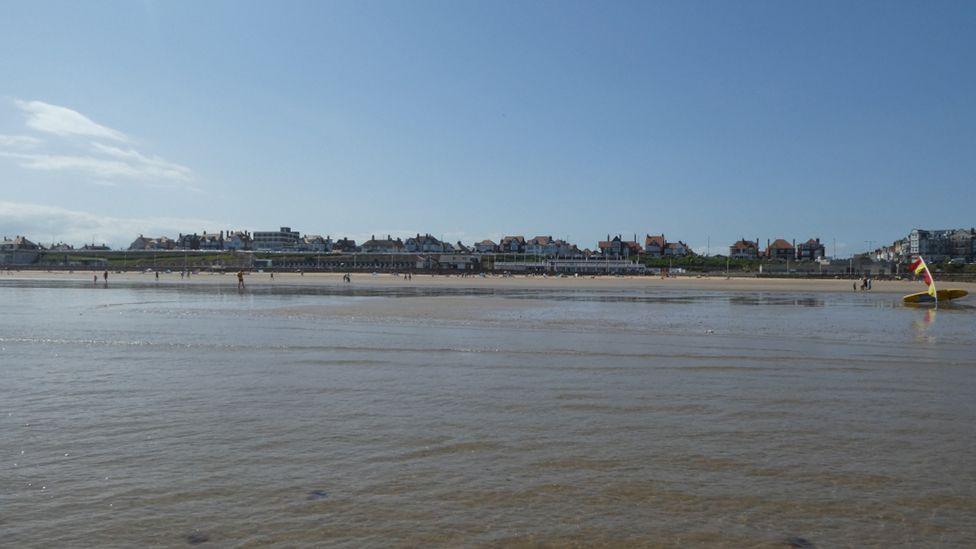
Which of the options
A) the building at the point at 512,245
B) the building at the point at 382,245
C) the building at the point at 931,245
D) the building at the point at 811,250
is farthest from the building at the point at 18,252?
the building at the point at 931,245

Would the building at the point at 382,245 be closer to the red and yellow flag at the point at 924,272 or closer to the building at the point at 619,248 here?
the building at the point at 619,248

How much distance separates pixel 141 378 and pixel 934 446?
39.4ft

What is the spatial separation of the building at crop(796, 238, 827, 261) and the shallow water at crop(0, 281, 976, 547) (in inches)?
7335

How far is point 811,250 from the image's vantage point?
186 metres

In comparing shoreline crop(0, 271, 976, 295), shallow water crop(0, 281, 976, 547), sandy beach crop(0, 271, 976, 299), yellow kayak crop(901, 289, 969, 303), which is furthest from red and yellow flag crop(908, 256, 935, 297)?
shallow water crop(0, 281, 976, 547)

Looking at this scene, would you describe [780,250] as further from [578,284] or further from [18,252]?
[18,252]

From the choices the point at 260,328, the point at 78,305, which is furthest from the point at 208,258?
the point at 260,328

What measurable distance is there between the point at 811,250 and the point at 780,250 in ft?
63.8

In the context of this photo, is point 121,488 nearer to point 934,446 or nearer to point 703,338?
point 934,446

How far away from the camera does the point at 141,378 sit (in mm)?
11766

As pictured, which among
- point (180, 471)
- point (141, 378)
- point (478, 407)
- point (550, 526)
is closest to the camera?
point (550, 526)

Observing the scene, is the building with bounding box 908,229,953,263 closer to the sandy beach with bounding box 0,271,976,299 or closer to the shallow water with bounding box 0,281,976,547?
the sandy beach with bounding box 0,271,976,299

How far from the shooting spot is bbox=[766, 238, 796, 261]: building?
566 feet

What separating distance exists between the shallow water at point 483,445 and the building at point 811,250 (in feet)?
611
